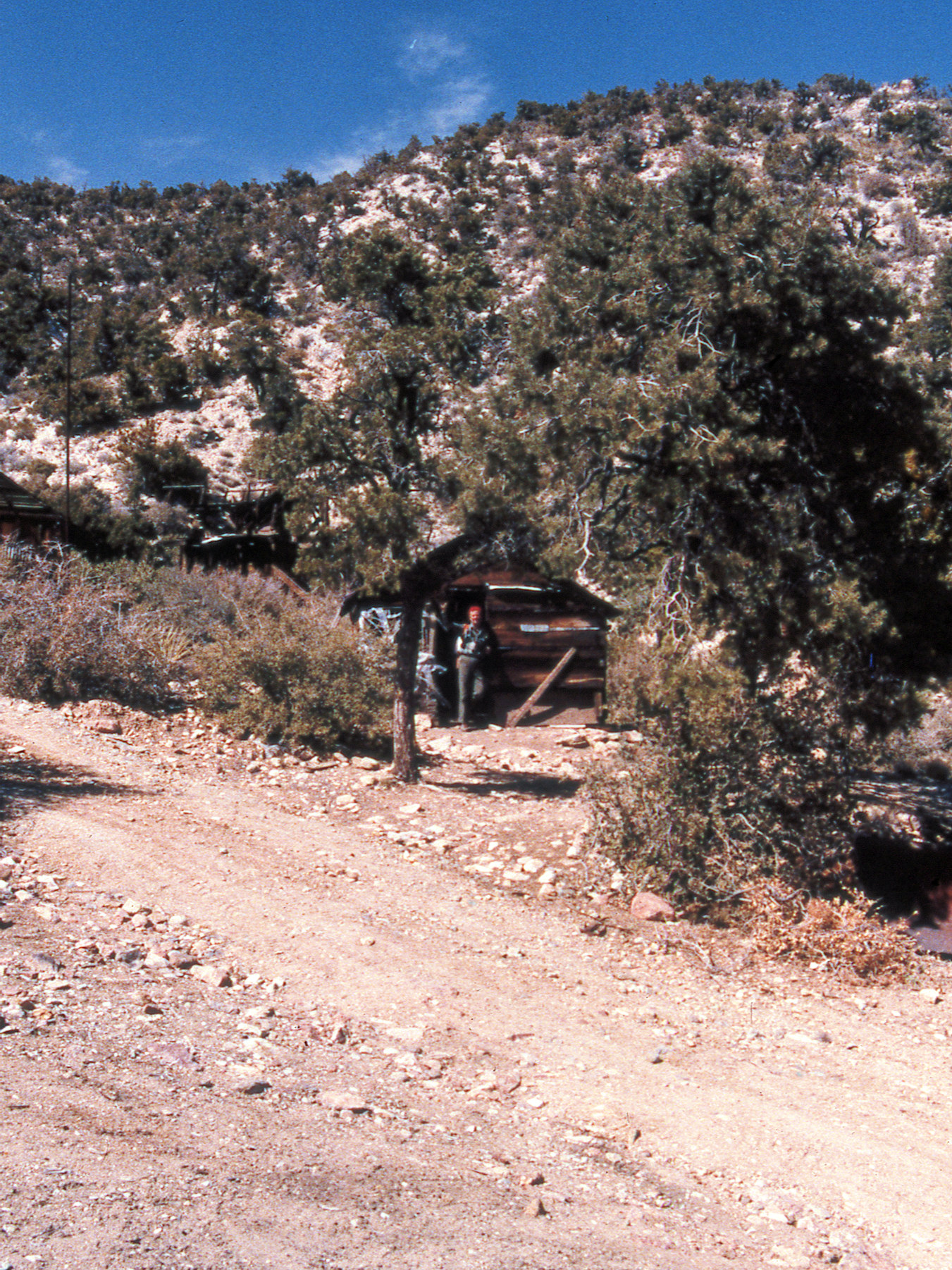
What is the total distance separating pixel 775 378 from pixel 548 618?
937 cm

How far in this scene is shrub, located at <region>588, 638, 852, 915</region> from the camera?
7906 millimetres

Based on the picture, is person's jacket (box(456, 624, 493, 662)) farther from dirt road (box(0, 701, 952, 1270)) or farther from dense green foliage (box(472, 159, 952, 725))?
dirt road (box(0, 701, 952, 1270))

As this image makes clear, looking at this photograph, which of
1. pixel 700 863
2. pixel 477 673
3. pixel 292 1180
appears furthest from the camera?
pixel 477 673

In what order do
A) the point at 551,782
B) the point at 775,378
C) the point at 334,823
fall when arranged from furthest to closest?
the point at 551,782, the point at 334,823, the point at 775,378

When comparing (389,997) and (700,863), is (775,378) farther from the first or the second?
(389,997)

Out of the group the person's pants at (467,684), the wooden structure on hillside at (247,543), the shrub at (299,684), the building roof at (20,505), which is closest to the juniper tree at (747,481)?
the shrub at (299,684)

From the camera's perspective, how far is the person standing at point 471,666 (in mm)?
16797

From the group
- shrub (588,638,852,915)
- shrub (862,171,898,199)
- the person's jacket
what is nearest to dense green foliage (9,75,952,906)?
shrub (588,638,852,915)

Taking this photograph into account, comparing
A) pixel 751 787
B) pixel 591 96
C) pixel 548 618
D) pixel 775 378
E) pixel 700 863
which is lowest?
pixel 700 863

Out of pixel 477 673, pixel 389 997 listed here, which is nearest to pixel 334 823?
pixel 389 997

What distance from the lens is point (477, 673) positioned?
17.1m

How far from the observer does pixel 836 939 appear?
7207 millimetres

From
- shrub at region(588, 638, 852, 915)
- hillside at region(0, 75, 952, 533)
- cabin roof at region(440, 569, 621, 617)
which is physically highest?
hillside at region(0, 75, 952, 533)

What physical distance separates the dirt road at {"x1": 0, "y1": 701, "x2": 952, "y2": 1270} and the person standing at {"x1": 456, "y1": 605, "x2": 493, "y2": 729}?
7765 millimetres
